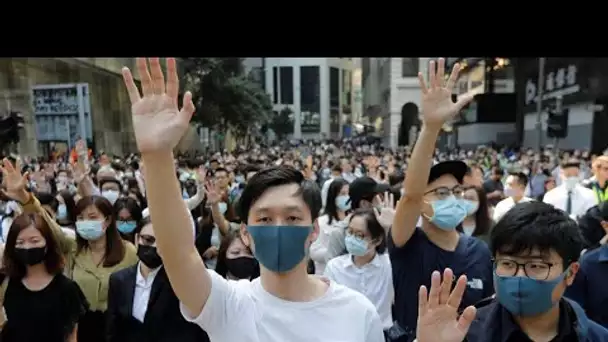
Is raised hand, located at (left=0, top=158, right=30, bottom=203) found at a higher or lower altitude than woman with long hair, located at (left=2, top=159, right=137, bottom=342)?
higher

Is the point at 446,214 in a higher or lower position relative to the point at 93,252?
higher

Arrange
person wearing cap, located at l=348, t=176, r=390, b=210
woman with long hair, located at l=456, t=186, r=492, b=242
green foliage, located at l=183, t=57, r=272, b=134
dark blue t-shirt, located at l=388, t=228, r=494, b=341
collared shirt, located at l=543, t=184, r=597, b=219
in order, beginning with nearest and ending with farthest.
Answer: dark blue t-shirt, located at l=388, t=228, r=494, b=341 → woman with long hair, located at l=456, t=186, r=492, b=242 → person wearing cap, located at l=348, t=176, r=390, b=210 → collared shirt, located at l=543, t=184, r=597, b=219 → green foliage, located at l=183, t=57, r=272, b=134

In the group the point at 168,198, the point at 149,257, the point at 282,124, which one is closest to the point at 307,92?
the point at 282,124

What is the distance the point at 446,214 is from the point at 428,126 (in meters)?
0.65

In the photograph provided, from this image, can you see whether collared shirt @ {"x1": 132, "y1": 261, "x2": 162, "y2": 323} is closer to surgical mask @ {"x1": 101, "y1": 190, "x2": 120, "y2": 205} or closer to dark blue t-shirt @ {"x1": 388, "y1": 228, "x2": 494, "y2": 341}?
dark blue t-shirt @ {"x1": 388, "y1": 228, "x2": 494, "y2": 341}

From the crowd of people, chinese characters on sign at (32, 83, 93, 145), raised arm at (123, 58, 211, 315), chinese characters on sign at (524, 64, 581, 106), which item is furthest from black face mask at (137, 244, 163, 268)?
chinese characters on sign at (524, 64, 581, 106)

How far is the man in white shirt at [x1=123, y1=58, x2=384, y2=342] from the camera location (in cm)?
181

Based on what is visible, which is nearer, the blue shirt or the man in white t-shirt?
the man in white t-shirt

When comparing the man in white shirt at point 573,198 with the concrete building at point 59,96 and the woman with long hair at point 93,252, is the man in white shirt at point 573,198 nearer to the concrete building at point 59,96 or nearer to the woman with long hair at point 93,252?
the woman with long hair at point 93,252

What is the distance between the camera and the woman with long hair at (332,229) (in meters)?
4.56

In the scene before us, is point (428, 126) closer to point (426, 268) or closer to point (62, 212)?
point (426, 268)

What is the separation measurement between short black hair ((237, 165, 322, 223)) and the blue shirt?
157 centimetres

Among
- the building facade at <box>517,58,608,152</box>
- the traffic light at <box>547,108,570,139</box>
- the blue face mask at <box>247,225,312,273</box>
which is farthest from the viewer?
the building facade at <box>517,58,608,152</box>

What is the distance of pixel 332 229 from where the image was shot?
4996mm
